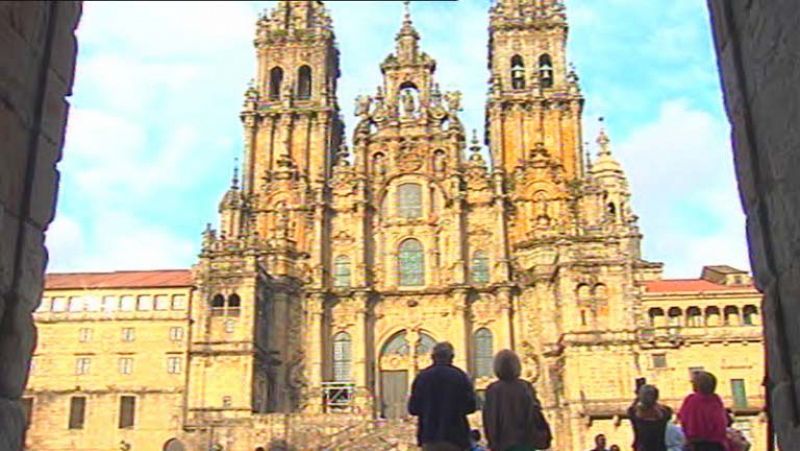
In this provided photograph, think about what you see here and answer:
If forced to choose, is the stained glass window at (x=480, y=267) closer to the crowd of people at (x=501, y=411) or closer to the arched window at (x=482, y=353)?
the arched window at (x=482, y=353)

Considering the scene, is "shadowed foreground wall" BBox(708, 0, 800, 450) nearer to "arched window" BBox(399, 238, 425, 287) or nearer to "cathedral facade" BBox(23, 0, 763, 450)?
"cathedral facade" BBox(23, 0, 763, 450)

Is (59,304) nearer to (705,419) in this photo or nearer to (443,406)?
(443,406)

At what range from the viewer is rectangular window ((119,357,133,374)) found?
49938 mm

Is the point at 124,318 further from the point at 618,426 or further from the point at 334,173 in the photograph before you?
the point at 618,426

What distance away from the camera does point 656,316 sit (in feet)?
167

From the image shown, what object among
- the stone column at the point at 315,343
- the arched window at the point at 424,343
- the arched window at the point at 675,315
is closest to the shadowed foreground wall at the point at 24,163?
the stone column at the point at 315,343

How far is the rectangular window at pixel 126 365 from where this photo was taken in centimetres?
4994

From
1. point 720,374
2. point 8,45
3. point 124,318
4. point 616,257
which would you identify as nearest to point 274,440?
point 124,318

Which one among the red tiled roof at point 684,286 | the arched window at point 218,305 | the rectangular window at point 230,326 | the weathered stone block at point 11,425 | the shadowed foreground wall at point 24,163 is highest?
the red tiled roof at point 684,286

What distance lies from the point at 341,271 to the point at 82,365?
15.3m

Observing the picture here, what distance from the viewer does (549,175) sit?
48906 millimetres

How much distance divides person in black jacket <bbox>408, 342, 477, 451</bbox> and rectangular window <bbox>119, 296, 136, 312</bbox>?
44.2 m

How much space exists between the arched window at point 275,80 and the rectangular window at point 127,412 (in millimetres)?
18826

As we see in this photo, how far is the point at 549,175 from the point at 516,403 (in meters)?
40.4
